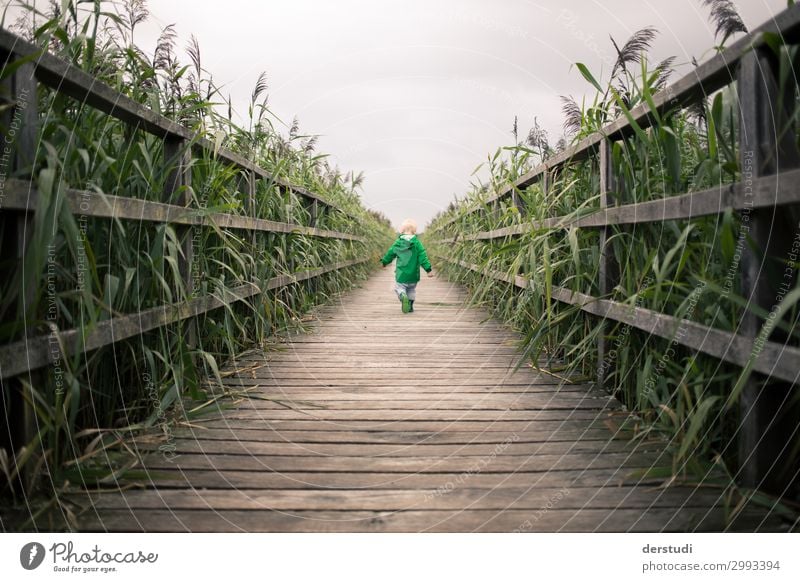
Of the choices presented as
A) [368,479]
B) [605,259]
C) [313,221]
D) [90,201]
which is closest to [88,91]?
[90,201]

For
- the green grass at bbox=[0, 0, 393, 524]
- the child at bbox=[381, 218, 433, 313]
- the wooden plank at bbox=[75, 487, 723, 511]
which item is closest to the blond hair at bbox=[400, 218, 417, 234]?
the child at bbox=[381, 218, 433, 313]

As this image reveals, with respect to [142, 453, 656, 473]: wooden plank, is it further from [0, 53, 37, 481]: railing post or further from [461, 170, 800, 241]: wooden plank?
[461, 170, 800, 241]: wooden plank

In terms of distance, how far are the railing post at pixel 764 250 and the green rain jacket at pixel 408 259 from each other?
4789 mm

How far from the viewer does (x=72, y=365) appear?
1693 mm

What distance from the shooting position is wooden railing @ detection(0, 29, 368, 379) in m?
1.44

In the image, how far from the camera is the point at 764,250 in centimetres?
148

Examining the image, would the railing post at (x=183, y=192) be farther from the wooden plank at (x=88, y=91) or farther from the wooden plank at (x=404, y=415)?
the wooden plank at (x=404, y=415)

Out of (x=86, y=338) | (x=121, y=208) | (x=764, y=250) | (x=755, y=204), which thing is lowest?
(x=86, y=338)

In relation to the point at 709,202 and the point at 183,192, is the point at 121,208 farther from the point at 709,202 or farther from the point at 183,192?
the point at 709,202

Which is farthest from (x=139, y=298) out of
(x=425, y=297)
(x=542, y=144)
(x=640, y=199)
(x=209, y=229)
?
(x=425, y=297)

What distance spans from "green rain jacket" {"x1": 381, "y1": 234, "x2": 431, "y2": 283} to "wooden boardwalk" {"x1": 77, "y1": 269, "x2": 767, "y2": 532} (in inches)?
123

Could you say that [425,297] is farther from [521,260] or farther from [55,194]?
[55,194]

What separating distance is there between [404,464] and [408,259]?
15.1 feet
